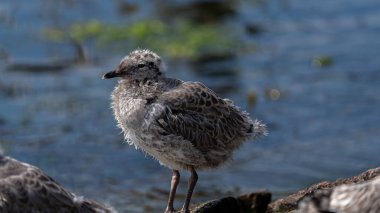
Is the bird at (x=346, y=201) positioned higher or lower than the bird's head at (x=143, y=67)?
lower

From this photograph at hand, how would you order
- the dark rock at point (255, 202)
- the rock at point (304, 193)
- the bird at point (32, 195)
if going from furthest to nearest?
the dark rock at point (255, 202) → the rock at point (304, 193) → the bird at point (32, 195)

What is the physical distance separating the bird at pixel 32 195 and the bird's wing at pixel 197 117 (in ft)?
5.09

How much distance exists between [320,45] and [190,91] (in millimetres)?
9991

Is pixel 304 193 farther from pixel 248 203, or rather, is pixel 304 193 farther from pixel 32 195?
pixel 32 195

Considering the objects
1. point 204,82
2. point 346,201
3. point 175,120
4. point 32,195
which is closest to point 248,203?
point 175,120

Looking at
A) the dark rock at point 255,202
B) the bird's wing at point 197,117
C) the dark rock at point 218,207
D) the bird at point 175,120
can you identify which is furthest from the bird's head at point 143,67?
the dark rock at point 255,202

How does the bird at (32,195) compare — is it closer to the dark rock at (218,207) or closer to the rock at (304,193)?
the dark rock at (218,207)

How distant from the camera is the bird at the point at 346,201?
28.2 feet

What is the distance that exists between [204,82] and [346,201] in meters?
10.4

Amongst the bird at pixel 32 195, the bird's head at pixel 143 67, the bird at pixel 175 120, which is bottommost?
the bird at pixel 32 195

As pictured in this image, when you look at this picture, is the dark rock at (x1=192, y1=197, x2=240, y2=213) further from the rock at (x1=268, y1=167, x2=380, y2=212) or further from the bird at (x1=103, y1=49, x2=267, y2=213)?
the rock at (x1=268, y1=167, x2=380, y2=212)

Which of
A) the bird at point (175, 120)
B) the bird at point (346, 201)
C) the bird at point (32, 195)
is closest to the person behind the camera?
the bird at point (346, 201)

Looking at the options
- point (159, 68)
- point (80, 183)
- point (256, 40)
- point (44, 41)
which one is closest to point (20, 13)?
point (44, 41)

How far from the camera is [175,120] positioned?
35.6 feet
